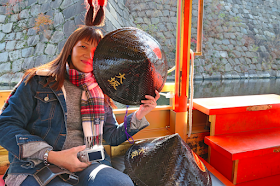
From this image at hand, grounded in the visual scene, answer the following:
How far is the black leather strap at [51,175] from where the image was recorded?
0.70 meters

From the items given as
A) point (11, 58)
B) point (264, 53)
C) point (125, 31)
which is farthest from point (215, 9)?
point (125, 31)

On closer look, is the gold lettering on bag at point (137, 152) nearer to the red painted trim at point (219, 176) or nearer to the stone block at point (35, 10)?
the red painted trim at point (219, 176)

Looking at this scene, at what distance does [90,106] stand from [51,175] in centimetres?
35

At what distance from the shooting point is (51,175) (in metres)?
0.70

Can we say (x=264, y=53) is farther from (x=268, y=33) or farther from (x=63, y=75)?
(x=63, y=75)

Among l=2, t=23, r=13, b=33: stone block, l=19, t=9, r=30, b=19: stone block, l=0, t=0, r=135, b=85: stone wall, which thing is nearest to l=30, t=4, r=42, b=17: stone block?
l=0, t=0, r=135, b=85: stone wall

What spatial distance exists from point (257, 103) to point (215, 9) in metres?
10.00

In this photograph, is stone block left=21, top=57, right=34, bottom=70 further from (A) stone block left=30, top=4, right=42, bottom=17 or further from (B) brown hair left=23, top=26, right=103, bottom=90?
(B) brown hair left=23, top=26, right=103, bottom=90

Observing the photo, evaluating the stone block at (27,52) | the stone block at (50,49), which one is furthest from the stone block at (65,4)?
the stone block at (27,52)

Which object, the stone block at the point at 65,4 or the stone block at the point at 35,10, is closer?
the stone block at the point at 65,4

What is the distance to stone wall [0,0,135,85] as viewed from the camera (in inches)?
127

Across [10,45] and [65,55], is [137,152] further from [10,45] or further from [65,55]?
[10,45]

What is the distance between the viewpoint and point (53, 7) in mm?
3998

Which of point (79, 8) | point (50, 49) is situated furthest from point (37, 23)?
point (79, 8)
